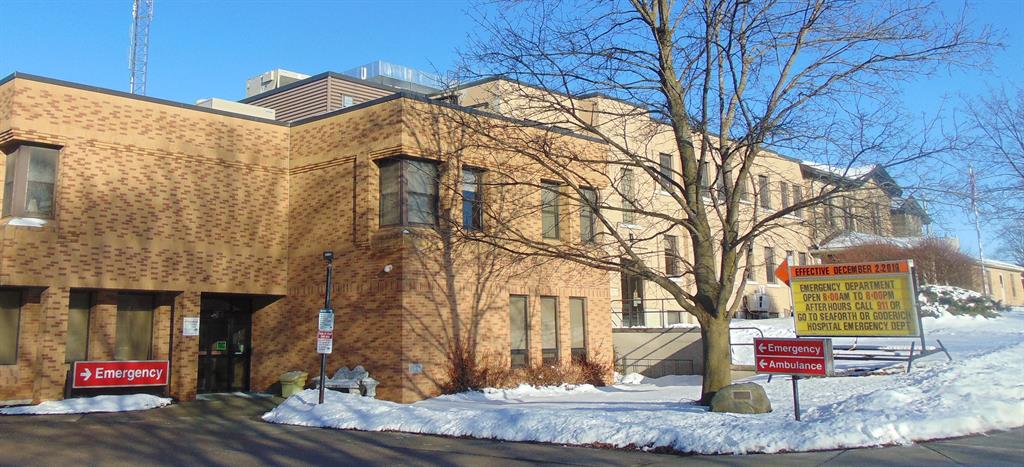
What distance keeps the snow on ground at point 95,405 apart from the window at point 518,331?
8.38 meters

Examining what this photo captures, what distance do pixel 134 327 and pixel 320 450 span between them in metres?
10.7

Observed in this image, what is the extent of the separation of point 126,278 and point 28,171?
123 inches

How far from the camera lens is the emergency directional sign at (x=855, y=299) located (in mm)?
15156

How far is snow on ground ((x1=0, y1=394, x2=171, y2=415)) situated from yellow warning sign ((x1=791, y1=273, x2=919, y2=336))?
1393cm

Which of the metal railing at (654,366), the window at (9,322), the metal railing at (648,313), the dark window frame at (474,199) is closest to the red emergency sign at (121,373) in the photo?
the window at (9,322)

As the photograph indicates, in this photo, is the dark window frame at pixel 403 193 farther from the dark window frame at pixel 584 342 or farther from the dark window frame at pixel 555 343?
the dark window frame at pixel 584 342

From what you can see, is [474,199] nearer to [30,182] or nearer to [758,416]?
[758,416]

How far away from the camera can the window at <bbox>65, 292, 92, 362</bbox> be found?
19312 mm

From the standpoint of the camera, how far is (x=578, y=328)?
2355cm

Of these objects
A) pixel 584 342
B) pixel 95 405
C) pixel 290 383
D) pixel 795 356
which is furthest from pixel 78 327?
pixel 795 356

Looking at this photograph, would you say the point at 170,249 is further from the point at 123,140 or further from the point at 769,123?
the point at 769,123

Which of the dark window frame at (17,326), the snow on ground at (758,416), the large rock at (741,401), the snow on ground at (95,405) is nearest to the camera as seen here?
the snow on ground at (758,416)

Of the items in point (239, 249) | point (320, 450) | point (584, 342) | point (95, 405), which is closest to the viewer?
point (320, 450)

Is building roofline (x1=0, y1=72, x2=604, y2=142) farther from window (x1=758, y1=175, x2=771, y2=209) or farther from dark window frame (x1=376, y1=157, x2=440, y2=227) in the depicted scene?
window (x1=758, y1=175, x2=771, y2=209)
